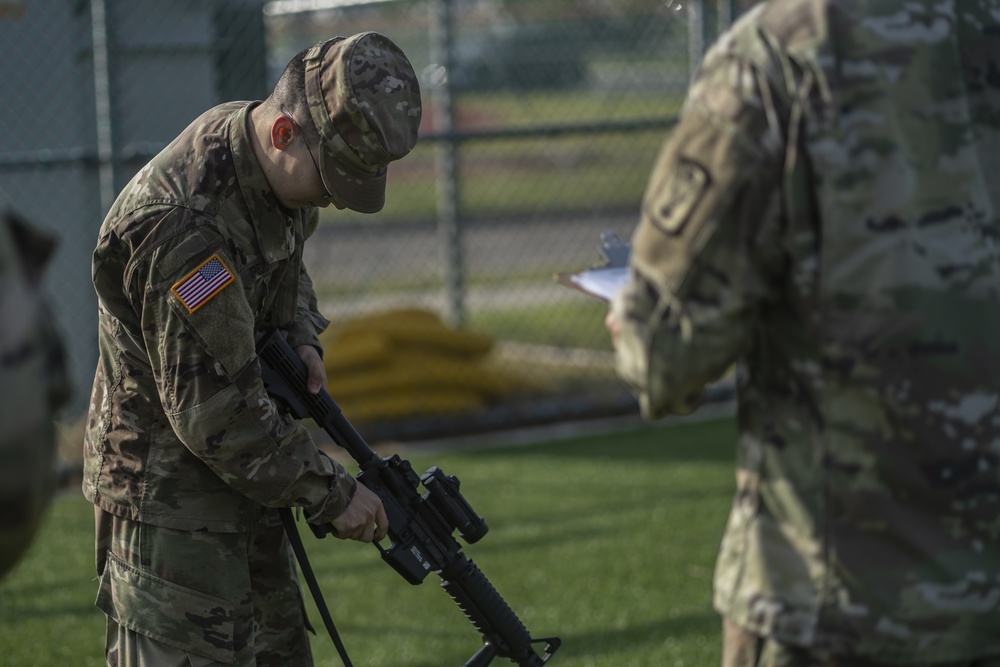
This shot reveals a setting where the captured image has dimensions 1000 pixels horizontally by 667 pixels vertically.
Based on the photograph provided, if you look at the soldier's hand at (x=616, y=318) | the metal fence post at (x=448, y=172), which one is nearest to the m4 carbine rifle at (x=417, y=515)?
the soldier's hand at (x=616, y=318)

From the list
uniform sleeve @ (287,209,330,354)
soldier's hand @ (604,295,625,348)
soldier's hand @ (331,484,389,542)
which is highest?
soldier's hand @ (604,295,625,348)

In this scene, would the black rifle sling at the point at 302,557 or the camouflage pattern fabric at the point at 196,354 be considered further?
the black rifle sling at the point at 302,557

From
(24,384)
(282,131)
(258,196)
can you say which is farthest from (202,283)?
(24,384)

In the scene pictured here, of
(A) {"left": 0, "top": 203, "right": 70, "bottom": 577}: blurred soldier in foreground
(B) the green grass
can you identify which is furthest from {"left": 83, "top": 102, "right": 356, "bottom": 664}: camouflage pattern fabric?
(B) the green grass

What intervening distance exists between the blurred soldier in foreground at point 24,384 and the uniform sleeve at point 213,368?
75 centimetres

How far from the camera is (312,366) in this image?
109 inches

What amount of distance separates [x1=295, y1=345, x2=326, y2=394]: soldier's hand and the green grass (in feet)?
4.78

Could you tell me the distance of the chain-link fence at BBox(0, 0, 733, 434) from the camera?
664 centimetres

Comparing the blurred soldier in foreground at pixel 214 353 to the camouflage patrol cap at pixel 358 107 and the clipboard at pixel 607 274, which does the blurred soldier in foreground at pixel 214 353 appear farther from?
the clipboard at pixel 607 274

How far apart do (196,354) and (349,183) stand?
467 mm

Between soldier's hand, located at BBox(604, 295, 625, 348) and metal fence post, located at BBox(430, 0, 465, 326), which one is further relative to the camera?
metal fence post, located at BBox(430, 0, 465, 326)

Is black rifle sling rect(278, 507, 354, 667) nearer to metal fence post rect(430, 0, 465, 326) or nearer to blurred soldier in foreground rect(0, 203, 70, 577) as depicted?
blurred soldier in foreground rect(0, 203, 70, 577)

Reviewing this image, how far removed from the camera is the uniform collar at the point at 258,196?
248 centimetres

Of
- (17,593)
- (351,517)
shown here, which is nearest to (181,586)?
(351,517)
